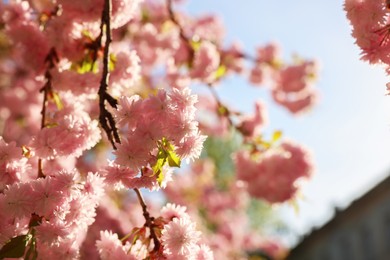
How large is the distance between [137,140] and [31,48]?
4.80 ft

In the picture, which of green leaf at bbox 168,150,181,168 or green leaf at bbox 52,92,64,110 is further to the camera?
green leaf at bbox 52,92,64,110

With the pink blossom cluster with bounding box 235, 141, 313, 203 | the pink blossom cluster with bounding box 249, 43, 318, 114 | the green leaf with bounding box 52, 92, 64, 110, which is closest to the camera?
the green leaf with bounding box 52, 92, 64, 110

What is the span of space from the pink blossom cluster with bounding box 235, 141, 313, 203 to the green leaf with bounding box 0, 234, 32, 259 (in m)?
2.43

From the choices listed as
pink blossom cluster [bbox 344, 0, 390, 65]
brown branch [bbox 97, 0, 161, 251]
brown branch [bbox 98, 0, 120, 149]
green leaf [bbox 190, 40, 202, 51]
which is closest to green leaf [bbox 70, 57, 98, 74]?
Answer: brown branch [bbox 98, 0, 120, 149]

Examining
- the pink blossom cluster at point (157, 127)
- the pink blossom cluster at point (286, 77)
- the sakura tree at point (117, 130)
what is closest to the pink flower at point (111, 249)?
the sakura tree at point (117, 130)

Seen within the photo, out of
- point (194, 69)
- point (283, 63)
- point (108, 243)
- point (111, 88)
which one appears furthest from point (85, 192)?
point (283, 63)

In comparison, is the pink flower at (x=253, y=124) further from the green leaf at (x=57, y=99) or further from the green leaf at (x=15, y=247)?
the green leaf at (x=15, y=247)

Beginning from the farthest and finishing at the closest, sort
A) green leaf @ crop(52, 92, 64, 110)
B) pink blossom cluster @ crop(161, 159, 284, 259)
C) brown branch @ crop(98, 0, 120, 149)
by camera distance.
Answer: pink blossom cluster @ crop(161, 159, 284, 259) < green leaf @ crop(52, 92, 64, 110) < brown branch @ crop(98, 0, 120, 149)

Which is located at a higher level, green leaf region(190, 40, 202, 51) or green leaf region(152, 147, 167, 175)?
green leaf region(190, 40, 202, 51)

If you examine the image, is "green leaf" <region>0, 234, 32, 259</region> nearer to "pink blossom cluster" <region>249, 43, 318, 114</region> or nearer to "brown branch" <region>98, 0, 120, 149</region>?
"brown branch" <region>98, 0, 120, 149</region>

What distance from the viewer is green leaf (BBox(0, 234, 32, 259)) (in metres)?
2.03

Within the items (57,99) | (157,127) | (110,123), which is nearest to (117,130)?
(110,123)

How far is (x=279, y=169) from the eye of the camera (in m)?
4.36

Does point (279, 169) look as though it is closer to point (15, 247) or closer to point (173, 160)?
point (173, 160)
